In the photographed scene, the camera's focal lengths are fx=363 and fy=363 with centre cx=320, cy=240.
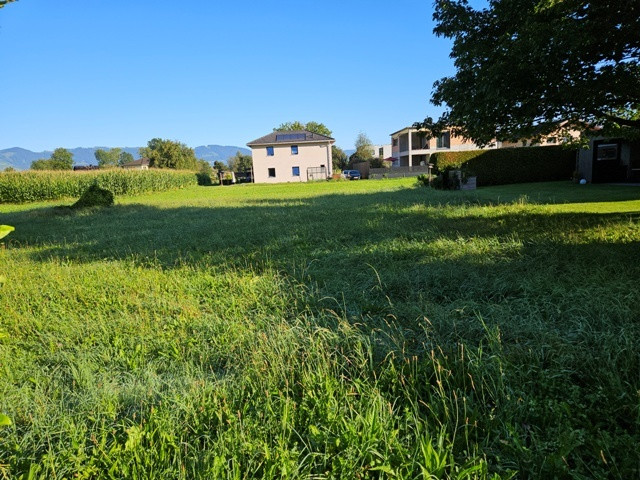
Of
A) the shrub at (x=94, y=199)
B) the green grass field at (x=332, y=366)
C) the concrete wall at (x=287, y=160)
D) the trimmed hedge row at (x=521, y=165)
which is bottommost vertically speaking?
the green grass field at (x=332, y=366)

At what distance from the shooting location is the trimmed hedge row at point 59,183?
2459cm

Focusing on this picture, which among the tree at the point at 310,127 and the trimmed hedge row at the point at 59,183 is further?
the tree at the point at 310,127

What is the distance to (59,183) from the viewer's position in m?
25.5

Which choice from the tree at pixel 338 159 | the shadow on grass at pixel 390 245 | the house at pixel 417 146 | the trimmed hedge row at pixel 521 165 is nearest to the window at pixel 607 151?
the trimmed hedge row at pixel 521 165

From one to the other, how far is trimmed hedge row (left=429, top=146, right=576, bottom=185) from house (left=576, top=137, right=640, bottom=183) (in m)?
2.89

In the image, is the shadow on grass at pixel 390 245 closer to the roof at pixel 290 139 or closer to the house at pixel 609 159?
the house at pixel 609 159

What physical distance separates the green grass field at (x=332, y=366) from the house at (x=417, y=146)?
46378mm

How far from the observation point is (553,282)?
13.3ft

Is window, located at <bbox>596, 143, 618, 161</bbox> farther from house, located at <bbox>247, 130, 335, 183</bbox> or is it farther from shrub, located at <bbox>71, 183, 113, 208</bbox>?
house, located at <bbox>247, 130, 335, 183</bbox>

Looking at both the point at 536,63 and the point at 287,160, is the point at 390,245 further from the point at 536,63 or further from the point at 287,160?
the point at 287,160

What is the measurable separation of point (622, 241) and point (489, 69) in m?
3.56

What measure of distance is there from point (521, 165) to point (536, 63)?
735 inches

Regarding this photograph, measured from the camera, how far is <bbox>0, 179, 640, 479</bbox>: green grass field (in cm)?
185

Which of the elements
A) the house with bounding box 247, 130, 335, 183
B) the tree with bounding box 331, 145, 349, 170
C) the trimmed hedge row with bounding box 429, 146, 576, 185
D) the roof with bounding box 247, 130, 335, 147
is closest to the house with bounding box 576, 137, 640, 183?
the trimmed hedge row with bounding box 429, 146, 576, 185
